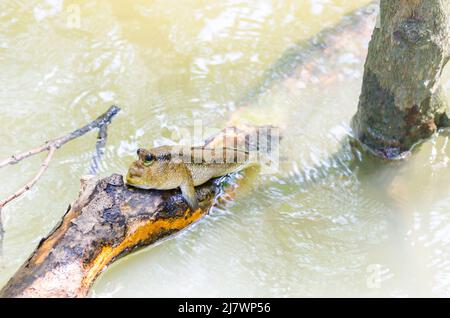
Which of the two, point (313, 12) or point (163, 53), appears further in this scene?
point (313, 12)

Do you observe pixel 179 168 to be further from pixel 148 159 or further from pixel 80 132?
pixel 80 132

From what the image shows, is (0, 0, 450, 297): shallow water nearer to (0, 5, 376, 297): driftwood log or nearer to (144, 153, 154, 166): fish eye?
(0, 5, 376, 297): driftwood log

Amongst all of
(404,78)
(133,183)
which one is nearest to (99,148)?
(133,183)

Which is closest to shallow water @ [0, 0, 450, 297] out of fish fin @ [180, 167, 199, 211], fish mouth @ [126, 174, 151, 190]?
fish fin @ [180, 167, 199, 211]

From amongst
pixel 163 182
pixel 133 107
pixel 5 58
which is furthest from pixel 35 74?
pixel 163 182
